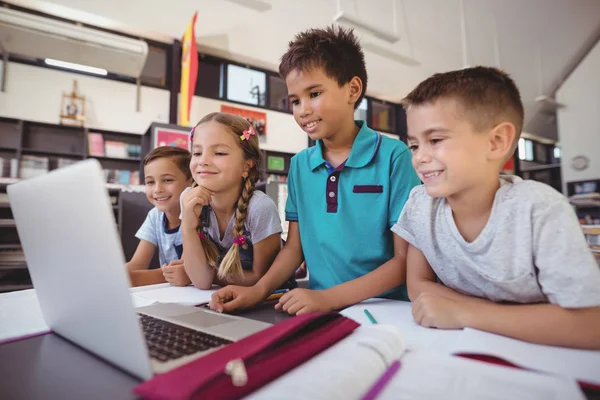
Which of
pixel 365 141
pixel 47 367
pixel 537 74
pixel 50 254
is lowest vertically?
pixel 47 367

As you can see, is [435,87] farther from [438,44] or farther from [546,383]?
[438,44]

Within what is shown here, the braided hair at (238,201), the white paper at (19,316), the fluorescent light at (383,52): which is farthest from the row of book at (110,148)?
the white paper at (19,316)

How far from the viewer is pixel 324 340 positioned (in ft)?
1.40

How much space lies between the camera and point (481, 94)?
65 centimetres

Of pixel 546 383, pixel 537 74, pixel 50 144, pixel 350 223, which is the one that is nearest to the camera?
pixel 546 383

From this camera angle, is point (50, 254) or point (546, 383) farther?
point (50, 254)

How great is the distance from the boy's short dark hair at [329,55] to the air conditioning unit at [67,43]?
4.05 metres

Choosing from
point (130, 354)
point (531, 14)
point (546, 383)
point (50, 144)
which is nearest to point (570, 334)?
point (546, 383)

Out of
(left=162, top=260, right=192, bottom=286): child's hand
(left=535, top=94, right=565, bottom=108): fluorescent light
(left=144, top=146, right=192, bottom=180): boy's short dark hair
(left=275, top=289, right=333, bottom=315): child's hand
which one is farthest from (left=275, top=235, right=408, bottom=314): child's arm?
(left=535, top=94, right=565, bottom=108): fluorescent light

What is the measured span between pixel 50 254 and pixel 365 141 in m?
0.81

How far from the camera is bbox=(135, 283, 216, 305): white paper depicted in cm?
82

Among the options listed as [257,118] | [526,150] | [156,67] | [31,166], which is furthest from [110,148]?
[526,150]

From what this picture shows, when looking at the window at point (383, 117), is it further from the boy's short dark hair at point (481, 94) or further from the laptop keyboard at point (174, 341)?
the laptop keyboard at point (174, 341)

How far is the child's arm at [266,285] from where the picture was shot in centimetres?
71
